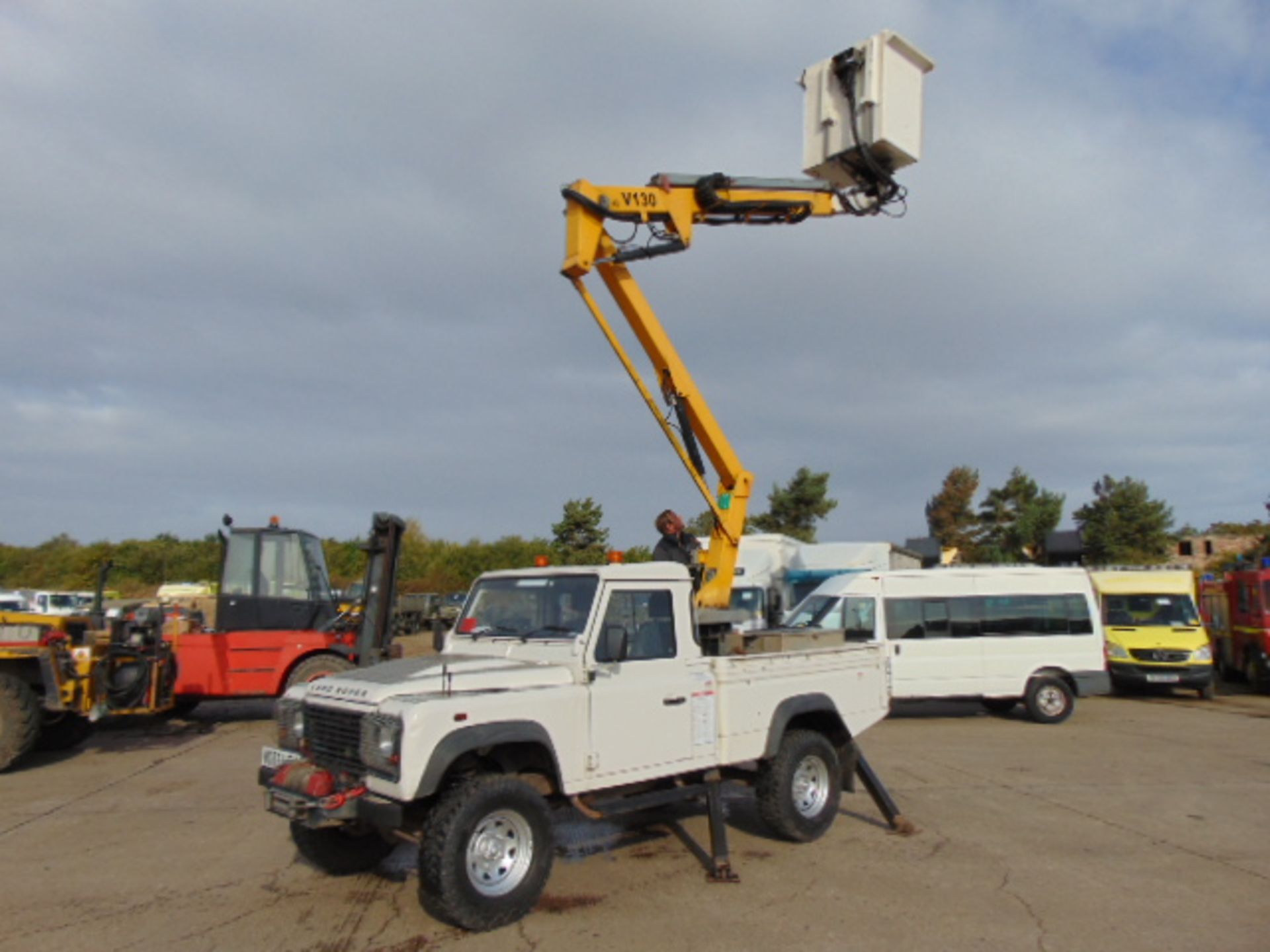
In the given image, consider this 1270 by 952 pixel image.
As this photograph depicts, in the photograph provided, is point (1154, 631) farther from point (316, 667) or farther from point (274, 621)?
point (274, 621)

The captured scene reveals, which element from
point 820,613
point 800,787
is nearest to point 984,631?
point 820,613

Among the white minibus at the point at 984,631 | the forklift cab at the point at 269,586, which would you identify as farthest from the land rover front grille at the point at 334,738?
the white minibus at the point at 984,631

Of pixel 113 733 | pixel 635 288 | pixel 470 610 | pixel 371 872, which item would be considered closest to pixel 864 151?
pixel 635 288

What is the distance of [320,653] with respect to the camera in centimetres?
1178

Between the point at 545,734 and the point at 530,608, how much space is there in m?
1.24

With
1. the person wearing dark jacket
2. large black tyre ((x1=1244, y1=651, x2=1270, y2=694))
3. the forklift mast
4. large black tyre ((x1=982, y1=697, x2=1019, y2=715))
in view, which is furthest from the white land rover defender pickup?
large black tyre ((x1=1244, y1=651, x2=1270, y2=694))

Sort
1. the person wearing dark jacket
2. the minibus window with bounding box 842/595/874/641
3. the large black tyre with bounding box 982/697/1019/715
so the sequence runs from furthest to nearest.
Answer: the large black tyre with bounding box 982/697/1019/715
the minibus window with bounding box 842/595/874/641
the person wearing dark jacket

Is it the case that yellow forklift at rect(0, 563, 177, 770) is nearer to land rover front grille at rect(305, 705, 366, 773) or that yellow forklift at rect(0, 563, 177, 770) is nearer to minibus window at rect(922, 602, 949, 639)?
land rover front grille at rect(305, 705, 366, 773)

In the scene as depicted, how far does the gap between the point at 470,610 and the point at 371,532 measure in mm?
4530

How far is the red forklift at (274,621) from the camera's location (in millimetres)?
10844

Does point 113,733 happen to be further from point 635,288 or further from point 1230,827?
point 1230,827

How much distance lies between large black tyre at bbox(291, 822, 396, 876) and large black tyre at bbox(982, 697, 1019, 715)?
10.3 metres

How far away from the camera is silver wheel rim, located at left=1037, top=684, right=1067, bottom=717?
12.9 meters

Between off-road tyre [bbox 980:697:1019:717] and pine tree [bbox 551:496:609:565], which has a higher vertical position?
pine tree [bbox 551:496:609:565]
